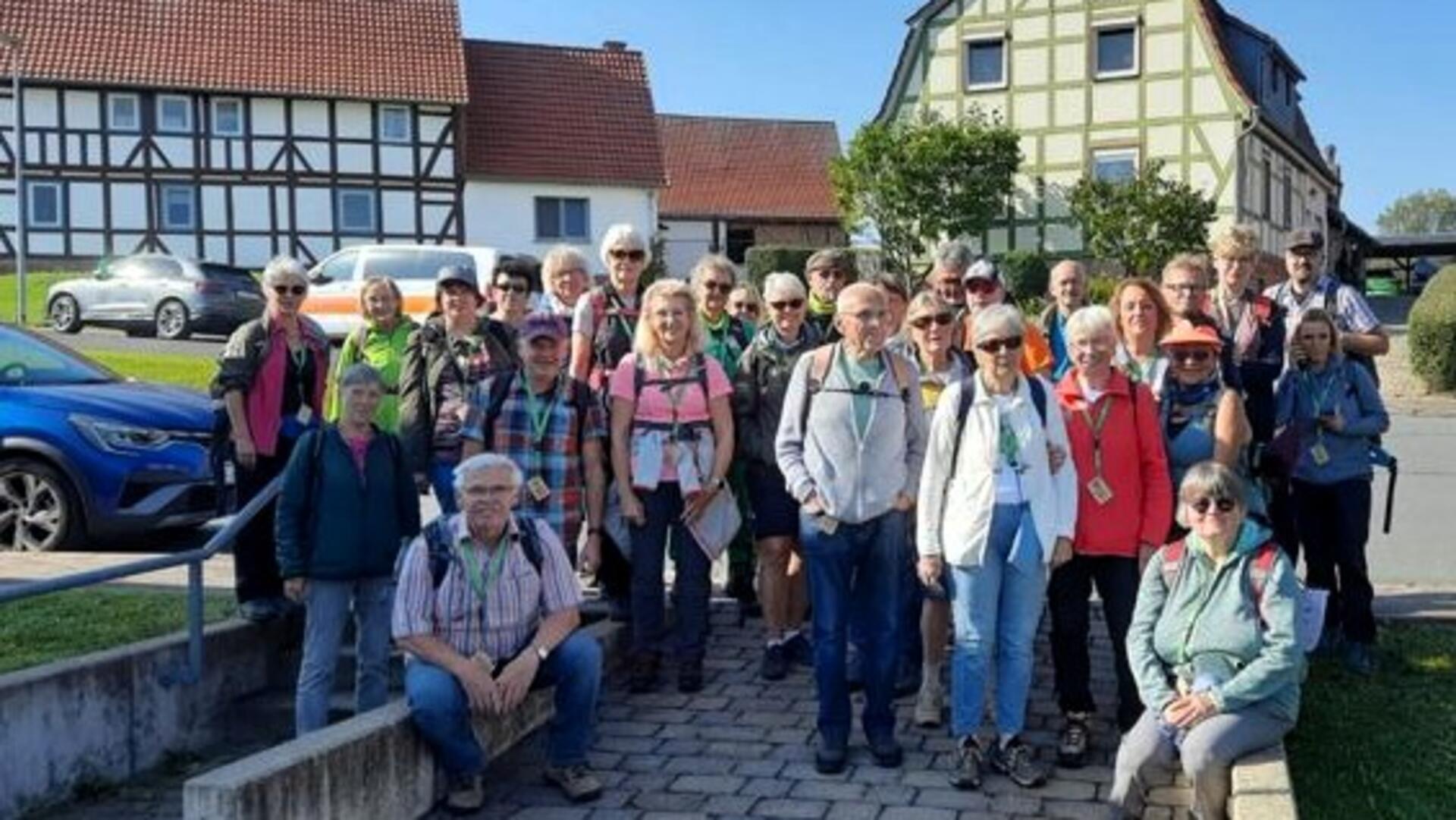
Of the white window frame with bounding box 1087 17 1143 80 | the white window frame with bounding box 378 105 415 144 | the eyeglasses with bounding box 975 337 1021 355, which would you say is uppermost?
the white window frame with bounding box 1087 17 1143 80

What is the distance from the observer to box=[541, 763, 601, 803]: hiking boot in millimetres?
5586

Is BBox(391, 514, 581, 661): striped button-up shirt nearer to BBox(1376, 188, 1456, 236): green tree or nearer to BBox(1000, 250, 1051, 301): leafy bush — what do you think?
BBox(1000, 250, 1051, 301): leafy bush

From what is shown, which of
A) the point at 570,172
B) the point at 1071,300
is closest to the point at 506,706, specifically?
the point at 1071,300

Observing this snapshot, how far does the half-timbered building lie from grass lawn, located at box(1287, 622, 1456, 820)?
34.0 metres

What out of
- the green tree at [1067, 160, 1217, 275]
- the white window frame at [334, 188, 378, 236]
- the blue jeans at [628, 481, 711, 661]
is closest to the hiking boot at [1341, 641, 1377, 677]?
the blue jeans at [628, 481, 711, 661]

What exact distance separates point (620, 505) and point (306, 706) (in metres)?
1.58

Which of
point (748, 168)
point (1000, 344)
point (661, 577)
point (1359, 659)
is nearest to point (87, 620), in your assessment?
point (661, 577)

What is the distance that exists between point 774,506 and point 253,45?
34784mm

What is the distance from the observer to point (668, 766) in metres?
5.91

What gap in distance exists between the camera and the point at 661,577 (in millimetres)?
6719

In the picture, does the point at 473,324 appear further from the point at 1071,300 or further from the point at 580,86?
the point at 580,86

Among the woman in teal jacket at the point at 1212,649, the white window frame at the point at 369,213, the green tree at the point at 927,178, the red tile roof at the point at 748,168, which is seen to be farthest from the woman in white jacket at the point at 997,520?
the red tile roof at the point at 748,168

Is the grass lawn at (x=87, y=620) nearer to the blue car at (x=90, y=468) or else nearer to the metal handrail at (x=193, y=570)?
the metal handrail at (x=193, y=570)

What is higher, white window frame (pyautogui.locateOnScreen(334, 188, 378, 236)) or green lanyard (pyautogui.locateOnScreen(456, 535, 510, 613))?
white window frame (pyautogui.locateOnScreen(334, 188, 378, 236))
